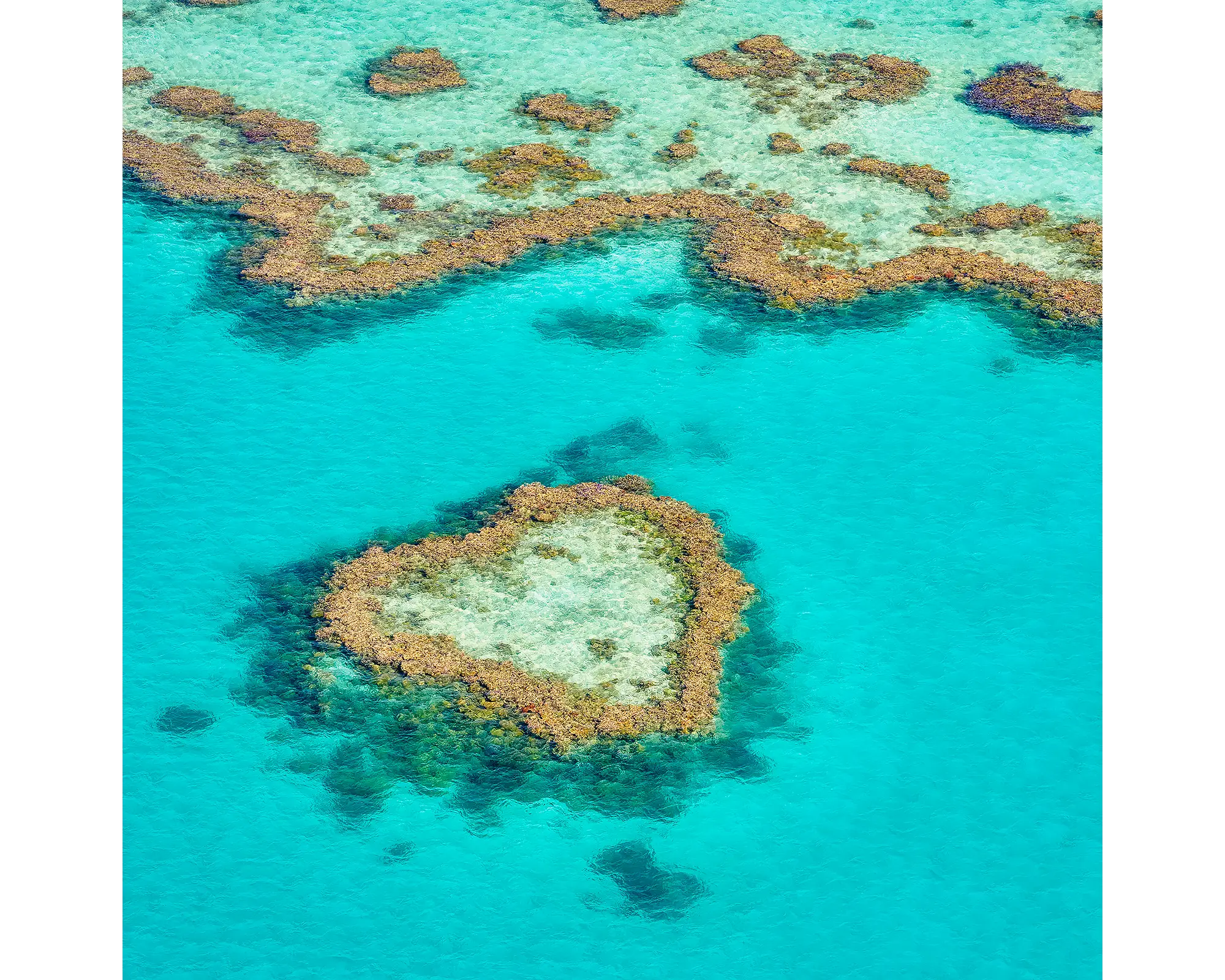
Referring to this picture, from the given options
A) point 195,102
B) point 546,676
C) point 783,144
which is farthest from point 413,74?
point 546,676

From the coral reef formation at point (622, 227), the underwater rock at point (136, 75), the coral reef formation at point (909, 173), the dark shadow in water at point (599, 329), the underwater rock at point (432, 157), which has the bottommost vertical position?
the dark shadow in water at point (599, 329)

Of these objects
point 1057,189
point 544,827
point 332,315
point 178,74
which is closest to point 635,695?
point 544,827

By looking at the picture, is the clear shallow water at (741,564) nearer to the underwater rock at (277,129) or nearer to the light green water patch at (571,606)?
the light green water patch at (571,606)

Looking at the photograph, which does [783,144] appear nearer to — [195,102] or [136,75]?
[195,102]

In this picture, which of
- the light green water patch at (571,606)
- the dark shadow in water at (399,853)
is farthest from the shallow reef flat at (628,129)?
the dark shadow in water at (399,853)

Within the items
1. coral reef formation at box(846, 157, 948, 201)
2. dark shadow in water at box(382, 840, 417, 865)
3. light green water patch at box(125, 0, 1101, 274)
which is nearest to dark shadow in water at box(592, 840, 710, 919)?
dark shadow in water at box(382, 840, 417, 865)
